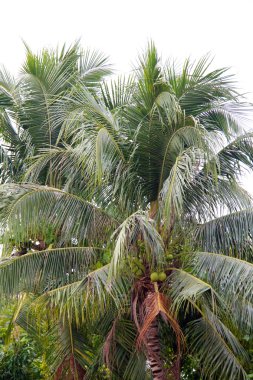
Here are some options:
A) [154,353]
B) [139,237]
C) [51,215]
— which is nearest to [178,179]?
[139,237]

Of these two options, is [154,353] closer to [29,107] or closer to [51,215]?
[51,215]

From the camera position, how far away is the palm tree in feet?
25.7

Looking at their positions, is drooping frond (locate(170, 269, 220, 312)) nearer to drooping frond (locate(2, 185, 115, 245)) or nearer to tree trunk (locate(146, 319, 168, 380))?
tree trunk (locate(146, 319, 168, 380))

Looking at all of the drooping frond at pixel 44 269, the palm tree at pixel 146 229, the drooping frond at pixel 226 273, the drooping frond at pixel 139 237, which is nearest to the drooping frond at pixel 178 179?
the palm tree at pixel 146 229

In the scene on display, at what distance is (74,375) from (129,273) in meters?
1.87

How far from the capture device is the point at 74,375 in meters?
9.02

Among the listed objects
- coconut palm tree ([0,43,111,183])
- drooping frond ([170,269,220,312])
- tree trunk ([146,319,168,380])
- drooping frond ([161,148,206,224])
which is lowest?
tree trunk ([146,319,168,380])

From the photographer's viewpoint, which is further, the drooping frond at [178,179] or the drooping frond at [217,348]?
the drooping frond at [217,348]

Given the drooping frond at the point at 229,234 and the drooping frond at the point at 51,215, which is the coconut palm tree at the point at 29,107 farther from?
the drooping frond at the point at 229,234

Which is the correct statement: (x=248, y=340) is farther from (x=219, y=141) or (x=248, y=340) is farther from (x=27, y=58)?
(x=27, y=58)

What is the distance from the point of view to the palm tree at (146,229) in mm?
7824

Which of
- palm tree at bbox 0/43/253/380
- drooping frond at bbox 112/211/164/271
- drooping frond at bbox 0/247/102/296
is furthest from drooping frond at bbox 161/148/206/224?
drooping frond at bbox 0/247/102/296

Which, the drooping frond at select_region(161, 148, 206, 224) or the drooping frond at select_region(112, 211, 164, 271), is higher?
the drooping frond at select_region(161, 148, 206, 224)

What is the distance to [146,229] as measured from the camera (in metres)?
7.61
